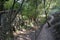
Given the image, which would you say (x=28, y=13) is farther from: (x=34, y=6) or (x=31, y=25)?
(x=31, y=25)

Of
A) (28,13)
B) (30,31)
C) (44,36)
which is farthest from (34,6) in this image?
(30,31)

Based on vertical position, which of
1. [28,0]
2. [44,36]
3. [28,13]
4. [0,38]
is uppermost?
[28,0]

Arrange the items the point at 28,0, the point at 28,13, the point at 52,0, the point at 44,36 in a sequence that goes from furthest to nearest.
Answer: the point at 44,36
the point at 52,0
the point at 28,13
the point at 28,0

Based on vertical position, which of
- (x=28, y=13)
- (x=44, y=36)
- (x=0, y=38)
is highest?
(x=28, y=13)

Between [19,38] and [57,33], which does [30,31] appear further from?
[57,33]

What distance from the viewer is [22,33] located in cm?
895

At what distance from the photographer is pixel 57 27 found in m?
8.27

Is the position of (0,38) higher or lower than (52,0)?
lower

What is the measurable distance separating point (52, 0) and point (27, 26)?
467 cm

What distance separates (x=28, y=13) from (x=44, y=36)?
4639mm

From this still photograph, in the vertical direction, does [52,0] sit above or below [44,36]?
above

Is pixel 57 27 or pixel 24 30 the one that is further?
pixel 24 30

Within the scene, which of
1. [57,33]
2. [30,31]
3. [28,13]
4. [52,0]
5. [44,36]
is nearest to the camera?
[28,13]

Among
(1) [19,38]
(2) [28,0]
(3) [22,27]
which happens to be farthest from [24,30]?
(2) [28,0]
